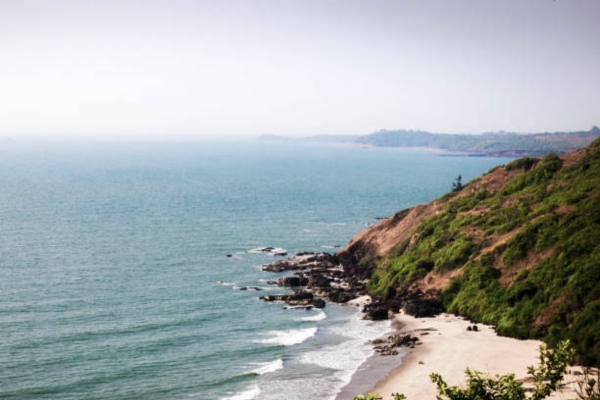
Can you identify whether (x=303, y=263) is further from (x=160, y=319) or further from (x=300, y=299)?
(x=160, y=319)

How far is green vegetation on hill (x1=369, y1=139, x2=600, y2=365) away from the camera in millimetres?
63156

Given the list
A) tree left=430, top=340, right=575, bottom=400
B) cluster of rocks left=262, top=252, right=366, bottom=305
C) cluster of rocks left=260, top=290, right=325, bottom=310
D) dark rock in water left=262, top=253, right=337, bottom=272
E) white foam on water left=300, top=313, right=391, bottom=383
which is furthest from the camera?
dark rock in water left=262, top=253, right=337, bottom=272

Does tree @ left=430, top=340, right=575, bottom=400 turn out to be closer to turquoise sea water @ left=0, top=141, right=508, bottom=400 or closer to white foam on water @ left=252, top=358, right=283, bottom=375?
turquoise sea water @ left=0, top=141, right=508, bottom=400

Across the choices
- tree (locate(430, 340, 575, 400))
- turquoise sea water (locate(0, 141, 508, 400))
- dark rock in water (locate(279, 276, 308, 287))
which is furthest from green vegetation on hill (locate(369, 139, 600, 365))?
tree (locate(430, 340, 575, 400))

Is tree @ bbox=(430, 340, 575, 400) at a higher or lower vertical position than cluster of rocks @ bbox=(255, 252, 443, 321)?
higher

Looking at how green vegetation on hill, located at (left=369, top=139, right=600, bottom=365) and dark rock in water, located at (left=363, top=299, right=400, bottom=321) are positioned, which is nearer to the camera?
green vegetation on hill, located at (left=369, top=139, right=600, bottom=365)

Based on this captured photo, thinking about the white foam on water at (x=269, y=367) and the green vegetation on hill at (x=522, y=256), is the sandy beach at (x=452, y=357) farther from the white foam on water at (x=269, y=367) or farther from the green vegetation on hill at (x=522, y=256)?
the white foam on water at (x=269, y=367)

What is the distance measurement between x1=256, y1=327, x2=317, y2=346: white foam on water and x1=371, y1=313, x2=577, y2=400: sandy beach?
1057 centimetres

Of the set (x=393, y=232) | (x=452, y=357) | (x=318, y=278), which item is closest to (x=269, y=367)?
(x=452, y=357)

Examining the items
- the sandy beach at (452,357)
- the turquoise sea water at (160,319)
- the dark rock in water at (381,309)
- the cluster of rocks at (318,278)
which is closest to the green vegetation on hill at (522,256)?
the sandy beach at (452,357)

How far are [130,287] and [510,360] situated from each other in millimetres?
49660

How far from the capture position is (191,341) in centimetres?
6662

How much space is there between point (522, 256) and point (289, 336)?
2880 cm

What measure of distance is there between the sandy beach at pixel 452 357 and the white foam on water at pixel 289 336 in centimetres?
1057
